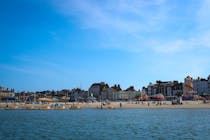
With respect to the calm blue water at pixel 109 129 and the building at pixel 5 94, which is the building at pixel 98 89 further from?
the calm blue water at pixel 109 129

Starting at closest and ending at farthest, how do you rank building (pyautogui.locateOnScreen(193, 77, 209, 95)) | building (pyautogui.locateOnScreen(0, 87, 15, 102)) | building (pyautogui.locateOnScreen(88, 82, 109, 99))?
building (pyautogui.locateOnScreen(193, 77, 209, 95))
building (pyautogui.locateOnScreen(0, 87, 15, 102))
building (pyautogui.locateOnScreen(88, 82, 109, 99))

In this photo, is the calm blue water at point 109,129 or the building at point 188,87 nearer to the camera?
the calm blue water at point 109,129

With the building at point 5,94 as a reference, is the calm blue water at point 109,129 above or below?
below

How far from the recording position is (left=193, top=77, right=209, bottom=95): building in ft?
510

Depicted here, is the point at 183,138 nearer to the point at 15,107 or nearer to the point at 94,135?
the point at 94,135

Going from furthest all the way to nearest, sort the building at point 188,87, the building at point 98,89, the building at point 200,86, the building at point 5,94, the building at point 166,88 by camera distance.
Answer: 1. the building at point 98,89
2. the building at point 5,94
3. the building at point 166,88
4. the building at point 200,86
5. the building at point 188,87

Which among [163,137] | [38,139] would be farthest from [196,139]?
[38,139]

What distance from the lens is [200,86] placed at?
6245 inches

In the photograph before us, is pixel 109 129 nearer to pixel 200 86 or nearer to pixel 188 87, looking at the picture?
pixel 188 87

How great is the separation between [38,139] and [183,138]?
466 inches

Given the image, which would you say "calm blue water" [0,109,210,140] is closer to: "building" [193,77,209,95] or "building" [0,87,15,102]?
"building" [193,77,209,95]

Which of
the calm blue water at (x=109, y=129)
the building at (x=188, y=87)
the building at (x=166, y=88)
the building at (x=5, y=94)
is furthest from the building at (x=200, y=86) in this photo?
the calm blue water at (x=109, y=129)

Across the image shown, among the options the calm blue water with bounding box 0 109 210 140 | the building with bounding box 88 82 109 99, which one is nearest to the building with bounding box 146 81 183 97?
the building with bounding box 88 82 109 99

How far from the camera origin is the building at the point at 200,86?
156 m
